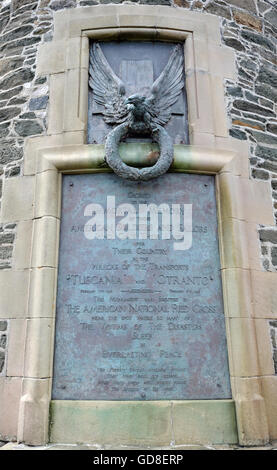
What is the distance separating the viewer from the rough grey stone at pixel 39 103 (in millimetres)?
4555

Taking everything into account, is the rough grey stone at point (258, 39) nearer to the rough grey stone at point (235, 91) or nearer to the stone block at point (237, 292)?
the rough grey stone at point (235, 91)

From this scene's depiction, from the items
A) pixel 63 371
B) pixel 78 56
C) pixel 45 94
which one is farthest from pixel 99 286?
pixel 78 56

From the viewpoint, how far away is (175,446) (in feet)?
10.7

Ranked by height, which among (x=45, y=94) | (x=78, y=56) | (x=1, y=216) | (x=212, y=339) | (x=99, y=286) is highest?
(x=78, y=56)

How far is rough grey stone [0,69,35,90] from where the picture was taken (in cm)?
479

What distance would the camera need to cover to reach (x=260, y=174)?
175 inches

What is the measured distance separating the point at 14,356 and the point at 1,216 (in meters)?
1.58

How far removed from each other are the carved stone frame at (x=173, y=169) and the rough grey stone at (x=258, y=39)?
50 centimetres

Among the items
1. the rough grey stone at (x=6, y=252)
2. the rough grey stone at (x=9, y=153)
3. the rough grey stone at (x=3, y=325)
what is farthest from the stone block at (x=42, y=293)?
the rough grey stone at (x=9, y=153)

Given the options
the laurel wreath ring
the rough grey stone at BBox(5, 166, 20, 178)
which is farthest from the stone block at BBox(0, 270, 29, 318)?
the laurel wreath ring

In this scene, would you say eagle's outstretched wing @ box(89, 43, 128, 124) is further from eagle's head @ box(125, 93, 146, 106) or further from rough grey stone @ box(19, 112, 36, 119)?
rough grey stone @ box(19, 112, 36, 119)
